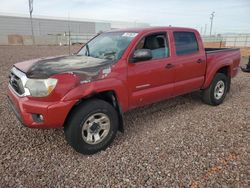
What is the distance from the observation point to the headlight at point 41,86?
2873mm

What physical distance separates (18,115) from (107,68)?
1413 mm

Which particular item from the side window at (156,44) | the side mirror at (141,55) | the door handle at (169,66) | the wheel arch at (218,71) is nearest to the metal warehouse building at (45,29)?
the wheel arch at (218,71)

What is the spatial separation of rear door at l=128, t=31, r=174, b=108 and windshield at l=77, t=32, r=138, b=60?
227 millimetres

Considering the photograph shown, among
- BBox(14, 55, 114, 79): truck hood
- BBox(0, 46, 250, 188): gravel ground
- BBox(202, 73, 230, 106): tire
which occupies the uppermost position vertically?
BBox(14, 55, 114, 79): truck hood

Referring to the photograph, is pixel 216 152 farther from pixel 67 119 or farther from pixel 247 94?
pixel 247 94

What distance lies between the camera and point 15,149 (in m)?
3.41

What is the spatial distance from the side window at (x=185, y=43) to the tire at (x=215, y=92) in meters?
1.01

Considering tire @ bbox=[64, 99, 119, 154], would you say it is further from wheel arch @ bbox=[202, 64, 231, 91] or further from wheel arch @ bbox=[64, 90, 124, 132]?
wheel arch @ bbox=[202, 64, 231, 91]

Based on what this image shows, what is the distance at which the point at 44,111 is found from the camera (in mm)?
2881

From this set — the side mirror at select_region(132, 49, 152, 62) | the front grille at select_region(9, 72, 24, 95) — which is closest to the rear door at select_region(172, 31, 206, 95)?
the side mirror at select_region(132, 49, 152, 62)

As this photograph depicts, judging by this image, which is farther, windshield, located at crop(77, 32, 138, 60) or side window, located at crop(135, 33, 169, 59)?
side window, located at crop(135, 33, 169, 59)

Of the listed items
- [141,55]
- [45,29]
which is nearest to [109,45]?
[141,55]

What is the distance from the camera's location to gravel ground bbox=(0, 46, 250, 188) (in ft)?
9.04

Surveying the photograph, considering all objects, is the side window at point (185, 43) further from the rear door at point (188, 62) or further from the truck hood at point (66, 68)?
the truck hood at point (66, 68)
